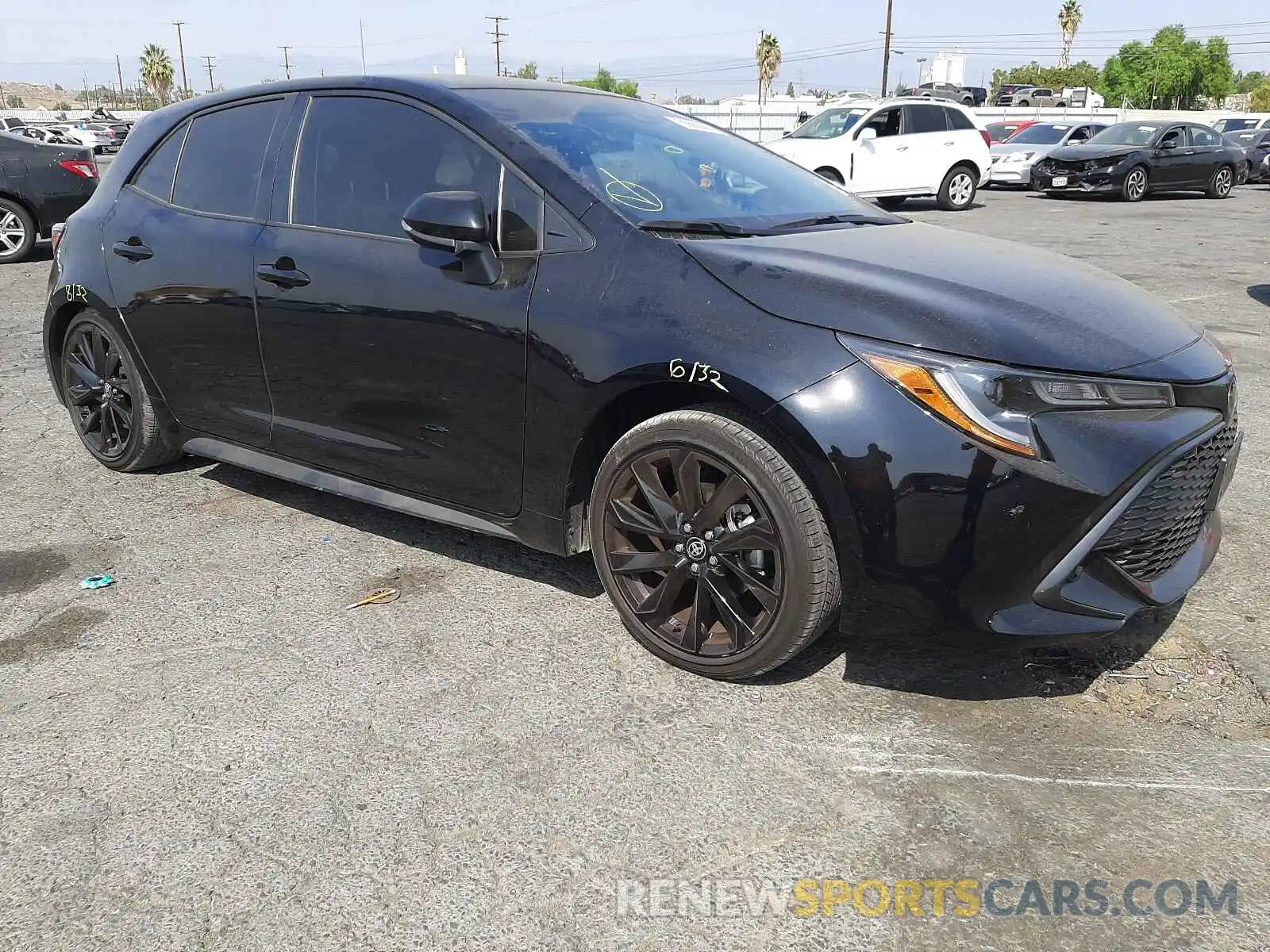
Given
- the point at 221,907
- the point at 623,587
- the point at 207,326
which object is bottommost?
the point at 221,907

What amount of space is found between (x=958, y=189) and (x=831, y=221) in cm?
1525

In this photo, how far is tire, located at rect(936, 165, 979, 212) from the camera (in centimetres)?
1739

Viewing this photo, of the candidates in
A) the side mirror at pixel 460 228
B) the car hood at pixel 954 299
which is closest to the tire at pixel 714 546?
the car hood at pixel 954 299

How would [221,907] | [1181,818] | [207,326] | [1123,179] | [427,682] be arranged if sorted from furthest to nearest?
[1123,179] → [207,326] → [427,682] → [1181,818] → [221,907]

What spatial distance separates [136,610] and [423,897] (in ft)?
5.98

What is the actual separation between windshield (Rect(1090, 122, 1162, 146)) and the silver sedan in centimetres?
100

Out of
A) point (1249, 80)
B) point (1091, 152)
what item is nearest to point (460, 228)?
point (1091, 152)

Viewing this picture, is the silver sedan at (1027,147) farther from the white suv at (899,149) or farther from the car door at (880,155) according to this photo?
the car door at (880,155)

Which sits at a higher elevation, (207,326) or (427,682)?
(207,326)

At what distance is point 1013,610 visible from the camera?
253 centimetres

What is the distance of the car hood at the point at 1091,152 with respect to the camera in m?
19.4

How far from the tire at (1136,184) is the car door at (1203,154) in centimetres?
125

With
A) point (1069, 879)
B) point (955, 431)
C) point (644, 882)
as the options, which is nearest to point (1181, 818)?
point (1069, 879)

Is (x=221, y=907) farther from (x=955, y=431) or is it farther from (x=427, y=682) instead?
(x=955, y=431)
